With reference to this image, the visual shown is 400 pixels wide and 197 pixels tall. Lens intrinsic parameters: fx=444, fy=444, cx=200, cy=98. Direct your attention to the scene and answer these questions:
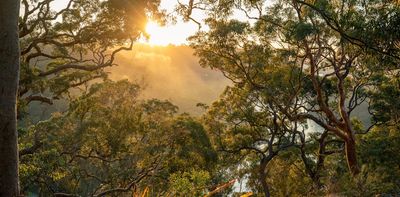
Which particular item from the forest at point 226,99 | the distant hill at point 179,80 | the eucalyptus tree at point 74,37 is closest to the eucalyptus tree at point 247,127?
the forest at point 226,99

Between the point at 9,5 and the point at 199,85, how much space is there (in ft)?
492

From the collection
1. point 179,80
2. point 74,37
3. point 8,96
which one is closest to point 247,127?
point 74,37

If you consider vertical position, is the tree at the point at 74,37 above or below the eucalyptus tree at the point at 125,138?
above

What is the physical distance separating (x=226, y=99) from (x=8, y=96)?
17265 millimetres

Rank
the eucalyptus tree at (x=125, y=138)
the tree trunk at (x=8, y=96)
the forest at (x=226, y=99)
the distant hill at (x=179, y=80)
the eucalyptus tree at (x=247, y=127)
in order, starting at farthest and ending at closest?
the distant hill at (x=179, y=80) < the eucalyptus tree at (x=247, y=127) < the eucalyptus tree at (x=125, y=138) < the forest at (x=226, y=99) < the tree trunk at (x=8, y=96)

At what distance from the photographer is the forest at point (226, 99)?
12469 millimetres

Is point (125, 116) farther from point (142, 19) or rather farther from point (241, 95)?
point (142, 19)

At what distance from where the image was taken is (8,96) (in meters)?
4.03

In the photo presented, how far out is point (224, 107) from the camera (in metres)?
21.2

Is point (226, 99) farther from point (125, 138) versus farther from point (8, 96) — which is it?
point (8, 96)

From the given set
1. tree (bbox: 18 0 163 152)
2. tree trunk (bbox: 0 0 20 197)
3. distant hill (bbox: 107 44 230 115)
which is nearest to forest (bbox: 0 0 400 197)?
tree (bbox: 18 0 163 152)

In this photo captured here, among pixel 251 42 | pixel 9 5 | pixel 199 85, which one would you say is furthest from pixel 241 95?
pixel 199 85

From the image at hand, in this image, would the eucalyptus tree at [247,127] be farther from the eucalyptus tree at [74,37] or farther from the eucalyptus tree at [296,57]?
the eucalyptus tree at [74,37]

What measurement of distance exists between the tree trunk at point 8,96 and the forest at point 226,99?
640cm
